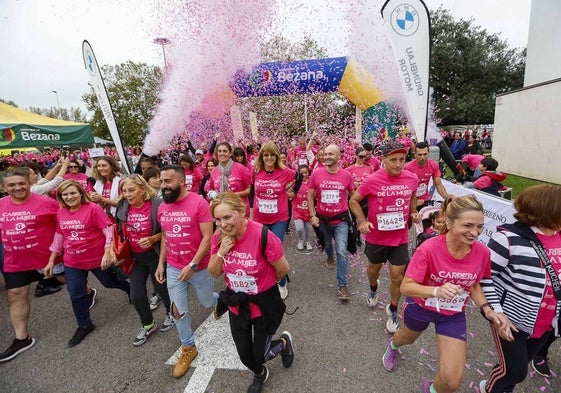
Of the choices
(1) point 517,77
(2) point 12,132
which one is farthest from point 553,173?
(1) point 517,77

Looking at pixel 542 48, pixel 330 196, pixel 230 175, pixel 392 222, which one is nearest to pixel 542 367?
pixel 392 222

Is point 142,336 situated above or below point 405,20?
below

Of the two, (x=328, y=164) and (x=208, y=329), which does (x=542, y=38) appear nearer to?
(x=328, y=164)

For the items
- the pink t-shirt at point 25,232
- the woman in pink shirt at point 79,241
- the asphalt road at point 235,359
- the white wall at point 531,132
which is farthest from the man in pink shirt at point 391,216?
the white wall at point 531,132

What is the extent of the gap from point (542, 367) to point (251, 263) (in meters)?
2.78

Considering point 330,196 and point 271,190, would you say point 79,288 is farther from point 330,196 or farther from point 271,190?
point 330,196

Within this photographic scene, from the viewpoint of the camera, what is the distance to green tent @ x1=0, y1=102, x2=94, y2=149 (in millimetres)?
8102

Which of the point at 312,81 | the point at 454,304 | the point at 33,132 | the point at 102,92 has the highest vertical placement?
the point at 312,81

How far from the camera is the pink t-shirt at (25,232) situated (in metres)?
3.40

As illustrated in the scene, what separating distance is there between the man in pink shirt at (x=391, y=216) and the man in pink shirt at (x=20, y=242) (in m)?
3.82

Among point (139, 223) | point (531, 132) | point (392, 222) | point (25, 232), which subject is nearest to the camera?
point (139, 223)

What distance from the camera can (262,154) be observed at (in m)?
4.25

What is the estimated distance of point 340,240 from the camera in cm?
405

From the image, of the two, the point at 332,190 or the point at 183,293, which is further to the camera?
the point at 332,190
